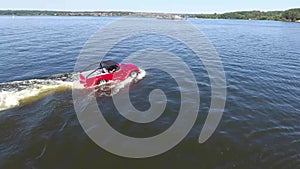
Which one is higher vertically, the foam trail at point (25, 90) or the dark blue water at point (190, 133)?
the foam trail at point (25, 90)

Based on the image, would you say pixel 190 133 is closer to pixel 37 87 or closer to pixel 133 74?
pixel 133 74

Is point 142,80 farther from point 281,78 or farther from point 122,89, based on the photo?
point 281,78

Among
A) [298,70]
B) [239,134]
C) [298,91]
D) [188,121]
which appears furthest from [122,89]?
[298,70]

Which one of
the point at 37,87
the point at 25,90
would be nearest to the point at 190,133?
the point at 37,87

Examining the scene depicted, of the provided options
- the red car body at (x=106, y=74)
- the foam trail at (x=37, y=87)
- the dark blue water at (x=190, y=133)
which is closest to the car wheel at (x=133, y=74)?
the red car body at (x=106, y=74)

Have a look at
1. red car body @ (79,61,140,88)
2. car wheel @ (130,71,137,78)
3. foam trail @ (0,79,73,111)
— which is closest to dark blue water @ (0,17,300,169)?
foam trail @ (0,79,73,111)

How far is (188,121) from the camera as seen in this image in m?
15.4

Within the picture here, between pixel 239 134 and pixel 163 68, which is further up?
pixel 163 68

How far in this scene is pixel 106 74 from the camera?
20.4m

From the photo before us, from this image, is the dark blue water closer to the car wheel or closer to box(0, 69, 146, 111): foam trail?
box(0, 69, 146, 111): foam trail

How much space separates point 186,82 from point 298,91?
950 centimetres

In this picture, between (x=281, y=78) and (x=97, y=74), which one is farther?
(x=281, y=78)

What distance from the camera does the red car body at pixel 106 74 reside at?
19.7 metres

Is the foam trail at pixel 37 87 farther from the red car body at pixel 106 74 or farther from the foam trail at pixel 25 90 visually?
the red car body at pixel 106 74
